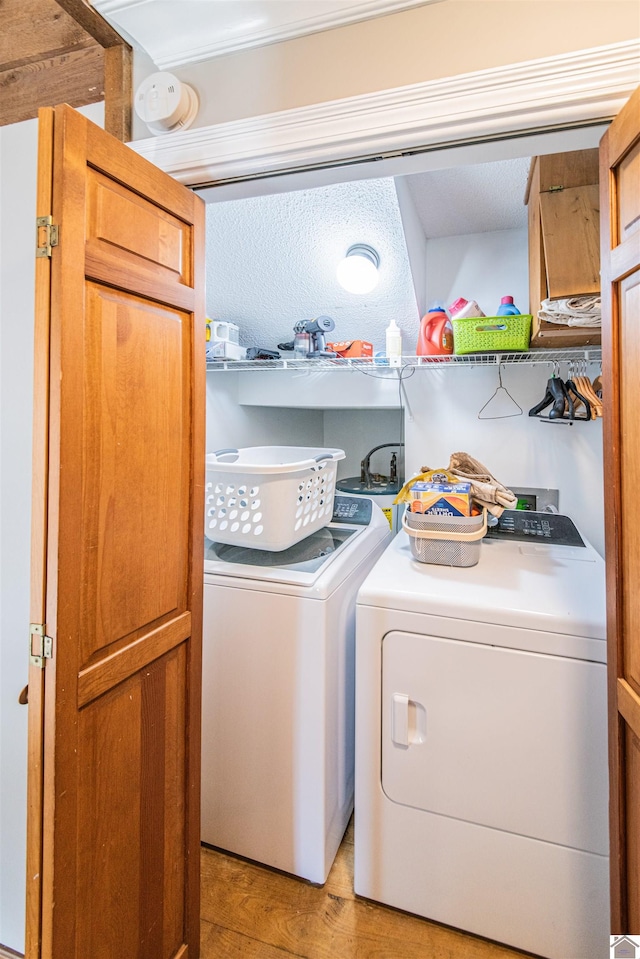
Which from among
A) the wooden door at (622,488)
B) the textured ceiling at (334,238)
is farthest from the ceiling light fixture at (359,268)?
the wooden door at (622,488)

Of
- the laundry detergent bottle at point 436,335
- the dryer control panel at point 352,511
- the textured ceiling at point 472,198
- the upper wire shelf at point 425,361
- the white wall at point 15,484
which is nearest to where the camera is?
the white wall at point 15,484

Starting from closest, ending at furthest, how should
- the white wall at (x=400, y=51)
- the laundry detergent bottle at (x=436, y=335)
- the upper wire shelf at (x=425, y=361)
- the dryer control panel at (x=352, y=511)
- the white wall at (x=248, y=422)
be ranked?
the white wall at (x=400, y=51) < the upper wire shelf at (x=425, y=361) < the laundry detergent bottle at (x=436, y=335) < the dryer control panel at (x=352, y=511) < the white wall at (x=248, y=422)

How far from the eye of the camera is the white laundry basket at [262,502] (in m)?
1.56

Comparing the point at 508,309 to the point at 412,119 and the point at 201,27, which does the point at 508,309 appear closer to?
the point at 412,119

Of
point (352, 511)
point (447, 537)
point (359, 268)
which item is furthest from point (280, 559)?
point (359, 268)

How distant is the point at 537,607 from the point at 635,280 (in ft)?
2.63

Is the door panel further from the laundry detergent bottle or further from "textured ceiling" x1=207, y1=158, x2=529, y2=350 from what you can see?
the laundry detergent bottle

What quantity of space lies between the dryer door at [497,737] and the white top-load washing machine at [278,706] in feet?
0.70

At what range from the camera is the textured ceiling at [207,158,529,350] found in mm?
1844

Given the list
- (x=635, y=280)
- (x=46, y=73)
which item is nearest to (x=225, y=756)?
(x=635, y=280)

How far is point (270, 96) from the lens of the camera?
110cm

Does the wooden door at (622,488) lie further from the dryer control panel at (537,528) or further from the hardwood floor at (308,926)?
the dryer control panel at (537,528)

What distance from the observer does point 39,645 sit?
2.69ft

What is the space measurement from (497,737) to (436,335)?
4.95 feet
